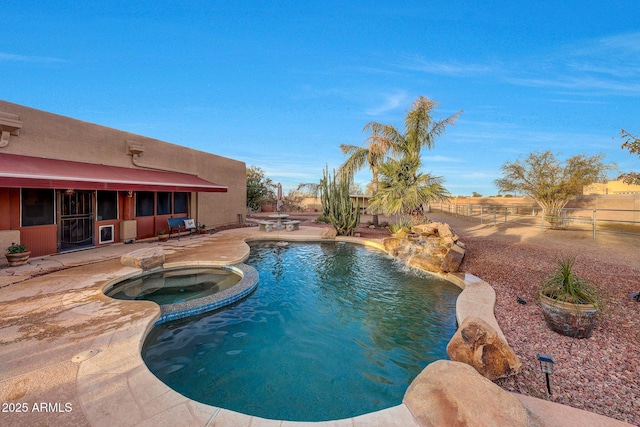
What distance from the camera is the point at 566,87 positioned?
574 inches

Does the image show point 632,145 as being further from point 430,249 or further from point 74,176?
point 74,176

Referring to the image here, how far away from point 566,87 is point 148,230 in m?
23.4

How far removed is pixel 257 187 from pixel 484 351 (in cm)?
2726

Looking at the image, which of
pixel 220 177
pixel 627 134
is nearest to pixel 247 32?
pixel 220 177

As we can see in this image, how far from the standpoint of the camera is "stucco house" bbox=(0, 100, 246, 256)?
333 inches

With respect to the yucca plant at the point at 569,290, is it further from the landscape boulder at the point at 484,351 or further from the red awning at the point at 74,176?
the red awning at the point at 74,176

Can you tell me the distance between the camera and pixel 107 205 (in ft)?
38.3

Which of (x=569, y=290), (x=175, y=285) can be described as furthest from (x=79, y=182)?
(x=569, y=290)

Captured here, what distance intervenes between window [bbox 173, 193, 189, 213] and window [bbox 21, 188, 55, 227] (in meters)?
5.62

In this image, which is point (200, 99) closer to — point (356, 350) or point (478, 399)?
point (356, 350)

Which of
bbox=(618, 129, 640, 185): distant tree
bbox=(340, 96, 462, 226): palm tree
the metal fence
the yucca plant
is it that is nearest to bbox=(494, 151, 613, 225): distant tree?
the metal fence

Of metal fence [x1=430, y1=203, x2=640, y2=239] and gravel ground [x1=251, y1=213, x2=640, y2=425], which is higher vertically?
metal fence [x1=430, y1=203, x2=640, y2=239]

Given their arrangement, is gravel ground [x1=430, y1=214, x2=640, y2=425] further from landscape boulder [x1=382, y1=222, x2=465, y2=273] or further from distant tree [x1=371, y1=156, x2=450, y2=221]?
distant tree [x1=371, y1=156, x2=450, y2=221]

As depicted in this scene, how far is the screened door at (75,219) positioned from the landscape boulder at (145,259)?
3.94 metres
